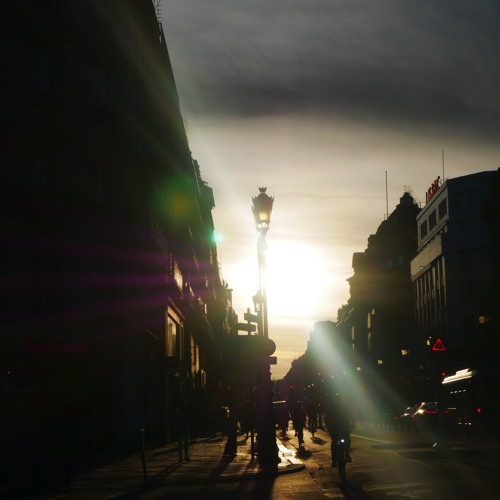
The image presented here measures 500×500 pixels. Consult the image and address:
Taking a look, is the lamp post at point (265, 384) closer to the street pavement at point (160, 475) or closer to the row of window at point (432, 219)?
the street pavement at point (160, 475)

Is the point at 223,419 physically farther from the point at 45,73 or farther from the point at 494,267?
the point at 45,73

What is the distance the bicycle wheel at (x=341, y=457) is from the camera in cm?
2441

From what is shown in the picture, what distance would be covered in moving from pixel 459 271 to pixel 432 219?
14328 millimetres

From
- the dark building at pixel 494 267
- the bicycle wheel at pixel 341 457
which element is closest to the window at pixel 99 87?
the bicycle wheel at pixel 341 457

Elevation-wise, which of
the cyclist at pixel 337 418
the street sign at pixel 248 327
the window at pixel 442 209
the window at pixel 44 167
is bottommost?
the cyclist at pixel 337 418

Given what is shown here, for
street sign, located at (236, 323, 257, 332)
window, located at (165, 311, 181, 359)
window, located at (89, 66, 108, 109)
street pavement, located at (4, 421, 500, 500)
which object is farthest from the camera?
window, located at (165, 311, 181, 359)

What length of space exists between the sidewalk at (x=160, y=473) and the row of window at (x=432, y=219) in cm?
7444

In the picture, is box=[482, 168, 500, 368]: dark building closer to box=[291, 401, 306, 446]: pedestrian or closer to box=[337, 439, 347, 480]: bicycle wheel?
box=[291, 401, 306, 446]: pedestrian

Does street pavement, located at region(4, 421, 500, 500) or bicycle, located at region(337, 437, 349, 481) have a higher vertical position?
bicycle, located at region(337, 437, 349, 481)

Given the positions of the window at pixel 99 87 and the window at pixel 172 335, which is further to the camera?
the window at pixel 172 335

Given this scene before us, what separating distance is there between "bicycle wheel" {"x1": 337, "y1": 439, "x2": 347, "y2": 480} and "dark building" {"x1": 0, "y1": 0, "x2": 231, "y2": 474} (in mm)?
11278

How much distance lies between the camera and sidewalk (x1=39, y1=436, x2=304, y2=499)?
74.6 ft

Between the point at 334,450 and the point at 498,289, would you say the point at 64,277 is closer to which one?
the point at 334,450

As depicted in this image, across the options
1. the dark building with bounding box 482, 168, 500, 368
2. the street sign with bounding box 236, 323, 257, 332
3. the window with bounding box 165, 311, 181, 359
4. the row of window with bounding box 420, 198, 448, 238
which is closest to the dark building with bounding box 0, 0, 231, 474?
the window with bounding box 165, 311, 181, 359
